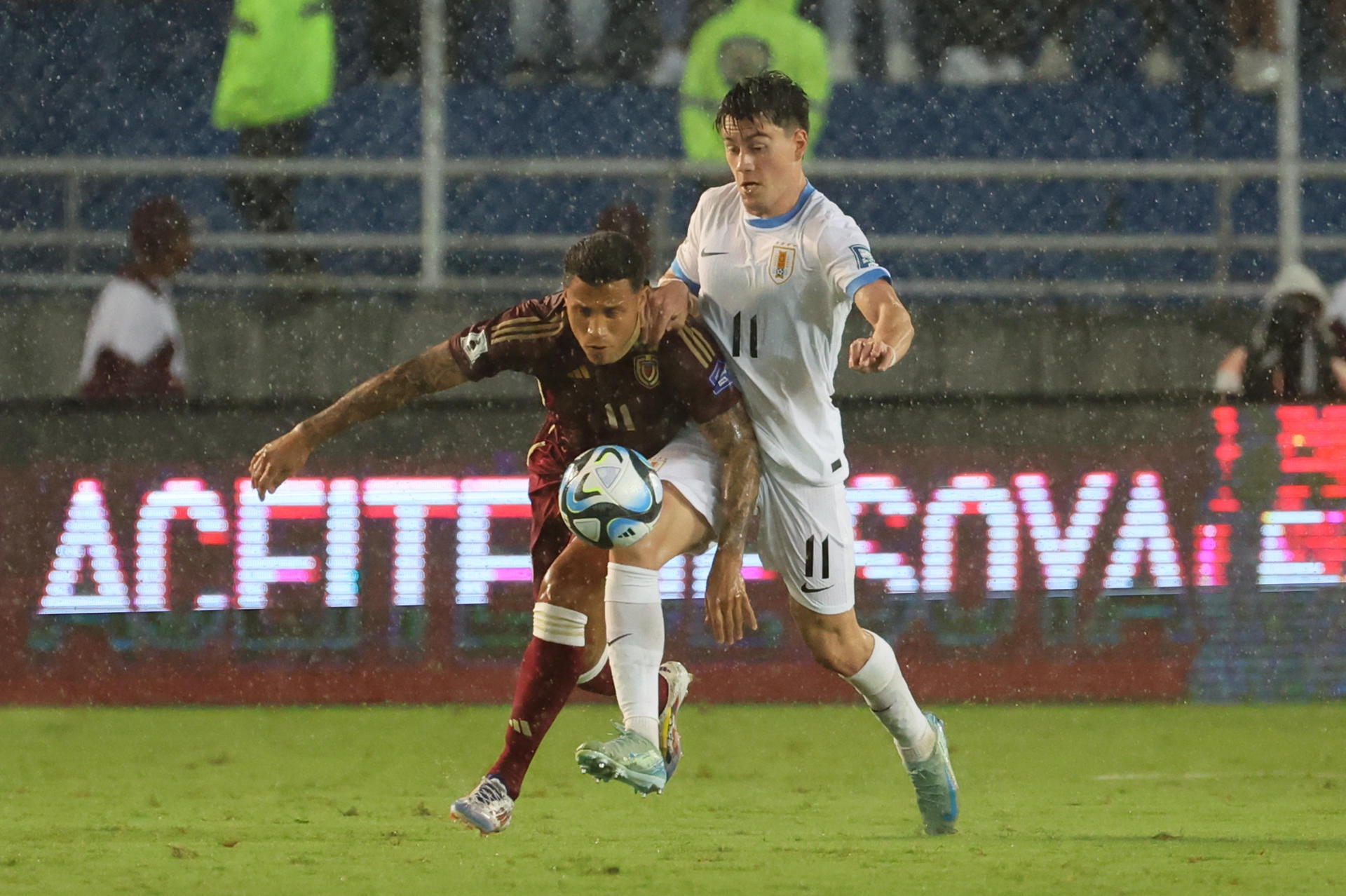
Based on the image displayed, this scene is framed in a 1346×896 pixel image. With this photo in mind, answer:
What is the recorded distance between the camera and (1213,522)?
857 cm

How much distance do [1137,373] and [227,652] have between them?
3997mm

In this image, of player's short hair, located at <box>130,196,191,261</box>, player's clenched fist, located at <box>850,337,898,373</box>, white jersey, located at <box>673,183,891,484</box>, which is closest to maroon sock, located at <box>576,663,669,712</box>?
white jersey, located at <box>673,183,891,484</box>

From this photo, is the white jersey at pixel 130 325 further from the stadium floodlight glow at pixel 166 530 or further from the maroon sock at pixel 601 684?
the maroon sock at pixel 601 684

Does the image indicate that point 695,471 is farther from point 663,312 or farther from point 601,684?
point 601,684

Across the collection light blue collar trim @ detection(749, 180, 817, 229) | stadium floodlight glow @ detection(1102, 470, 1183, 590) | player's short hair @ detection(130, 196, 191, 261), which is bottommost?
stadium floodlight glow @ detection(1102, 470, 1183, 590)

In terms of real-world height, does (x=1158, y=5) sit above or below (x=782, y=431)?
above

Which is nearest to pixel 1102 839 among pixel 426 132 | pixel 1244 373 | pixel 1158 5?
pixel 1244 373

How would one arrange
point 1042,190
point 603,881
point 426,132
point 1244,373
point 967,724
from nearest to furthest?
point 603,881
point 967,724
point 1244,373
point 426,132
point 1042,190

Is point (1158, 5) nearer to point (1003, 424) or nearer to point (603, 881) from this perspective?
point (1003, 424)

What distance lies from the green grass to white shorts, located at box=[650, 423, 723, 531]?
2.76ft

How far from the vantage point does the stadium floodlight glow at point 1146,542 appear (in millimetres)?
8516

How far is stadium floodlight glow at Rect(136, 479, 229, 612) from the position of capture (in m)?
8.50

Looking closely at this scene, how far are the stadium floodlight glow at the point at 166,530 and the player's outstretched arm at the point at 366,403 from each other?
3.08 meters

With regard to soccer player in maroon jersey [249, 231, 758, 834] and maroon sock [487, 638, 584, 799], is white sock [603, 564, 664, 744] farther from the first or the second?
maroon sock [487, 638, 584, 799]
